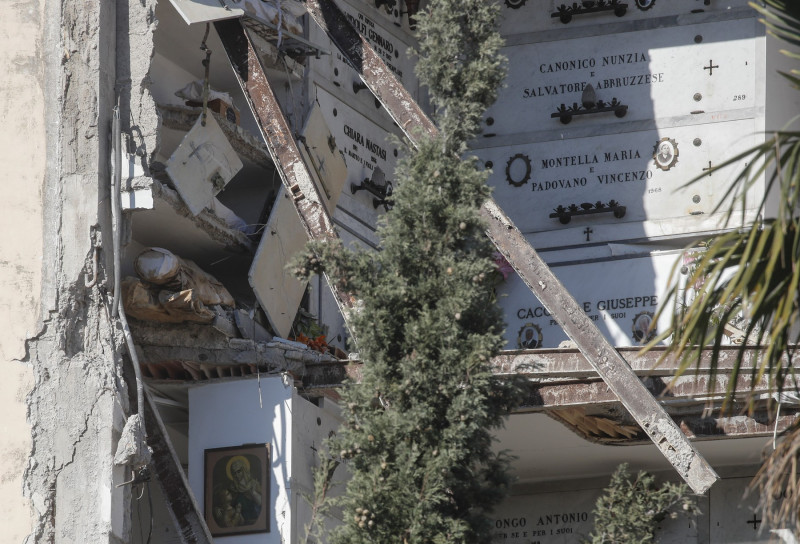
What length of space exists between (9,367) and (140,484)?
178cm

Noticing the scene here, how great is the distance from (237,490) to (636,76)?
34.1 feet

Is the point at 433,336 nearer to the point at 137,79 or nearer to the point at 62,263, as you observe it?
the point at 62,263

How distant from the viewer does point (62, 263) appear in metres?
14.3

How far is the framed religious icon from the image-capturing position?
1547 cm

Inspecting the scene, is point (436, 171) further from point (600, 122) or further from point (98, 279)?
point (600, 122)

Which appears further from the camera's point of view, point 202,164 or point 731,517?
point 731,517

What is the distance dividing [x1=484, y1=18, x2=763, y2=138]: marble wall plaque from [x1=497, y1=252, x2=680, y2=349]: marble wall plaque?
92.7 inches

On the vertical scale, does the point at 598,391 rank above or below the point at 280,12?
below

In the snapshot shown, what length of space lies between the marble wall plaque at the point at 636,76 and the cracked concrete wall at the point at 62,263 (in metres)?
8.68

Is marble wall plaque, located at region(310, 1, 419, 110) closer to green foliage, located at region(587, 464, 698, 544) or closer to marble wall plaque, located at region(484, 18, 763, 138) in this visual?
marble wall plaque, located at region(484, 18, 763, 138)

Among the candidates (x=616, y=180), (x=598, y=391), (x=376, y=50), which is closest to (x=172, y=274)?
(x=598, y=391)

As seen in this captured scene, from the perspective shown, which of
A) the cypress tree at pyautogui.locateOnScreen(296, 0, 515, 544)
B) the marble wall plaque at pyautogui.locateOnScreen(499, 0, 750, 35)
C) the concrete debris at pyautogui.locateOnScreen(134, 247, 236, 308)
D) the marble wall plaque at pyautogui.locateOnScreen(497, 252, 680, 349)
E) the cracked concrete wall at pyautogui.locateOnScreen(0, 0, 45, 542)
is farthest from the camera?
the marble wall plaque at pyautogui.locateOnScreen(499, 0, 750, 35)

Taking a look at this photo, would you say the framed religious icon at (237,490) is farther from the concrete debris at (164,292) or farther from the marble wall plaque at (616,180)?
the marble wall plaque at (616,180)

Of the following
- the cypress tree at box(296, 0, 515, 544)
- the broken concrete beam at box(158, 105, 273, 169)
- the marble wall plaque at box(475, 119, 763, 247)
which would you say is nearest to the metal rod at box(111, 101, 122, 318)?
the broken concrete beam at box(158, 105, 273, 169)
